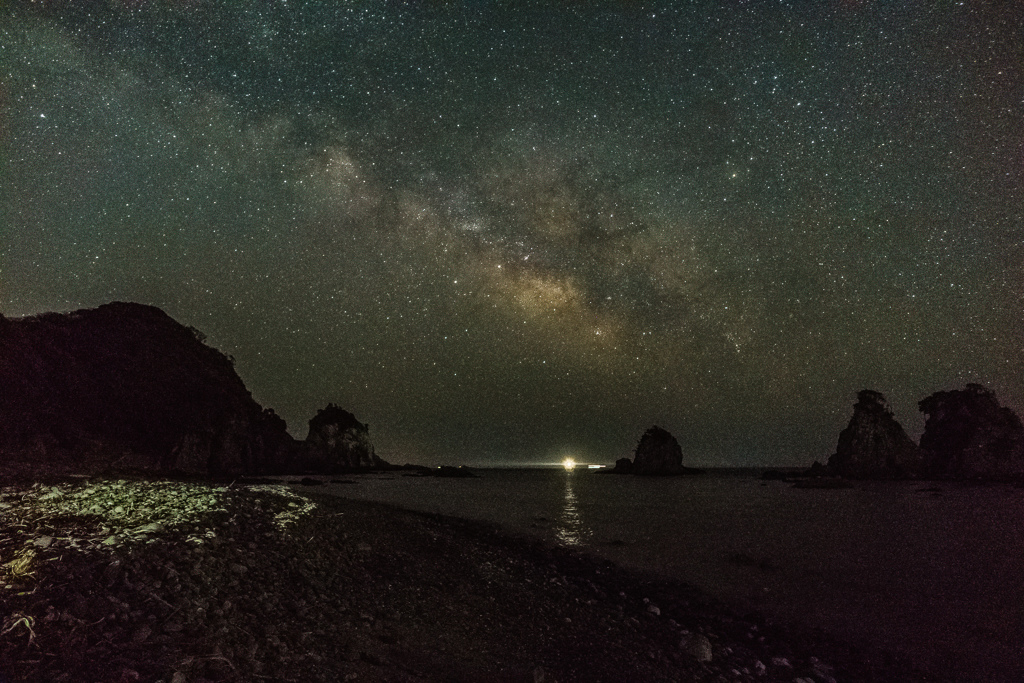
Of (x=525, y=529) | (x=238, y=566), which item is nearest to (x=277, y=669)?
(x=238, y=566)

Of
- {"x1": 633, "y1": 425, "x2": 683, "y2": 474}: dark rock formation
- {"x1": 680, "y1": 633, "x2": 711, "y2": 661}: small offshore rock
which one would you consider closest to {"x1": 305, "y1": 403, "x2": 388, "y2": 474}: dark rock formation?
{"x1": 633, "y1": 425, "x2": 683, "y2": 474}: dark rock formation

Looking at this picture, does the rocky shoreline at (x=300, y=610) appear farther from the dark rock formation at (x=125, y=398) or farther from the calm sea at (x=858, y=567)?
the dark rock formation at (x=125, y=398)

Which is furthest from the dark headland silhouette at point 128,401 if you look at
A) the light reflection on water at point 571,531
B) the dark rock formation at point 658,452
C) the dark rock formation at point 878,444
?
the dark rock formation at point 878,444

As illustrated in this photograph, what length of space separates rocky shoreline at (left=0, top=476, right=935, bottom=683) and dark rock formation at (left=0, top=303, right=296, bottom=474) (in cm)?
3771

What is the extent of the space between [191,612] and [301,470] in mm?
88248

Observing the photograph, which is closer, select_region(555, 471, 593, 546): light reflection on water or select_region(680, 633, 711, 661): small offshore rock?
→ select_region(680, 633, 711, 661): small offshore rock

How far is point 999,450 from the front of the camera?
297 ft

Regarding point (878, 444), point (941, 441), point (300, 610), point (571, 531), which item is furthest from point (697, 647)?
point (941, 441)

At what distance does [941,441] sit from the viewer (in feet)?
323

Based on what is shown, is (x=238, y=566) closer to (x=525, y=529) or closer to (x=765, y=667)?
(x=765, y=667)

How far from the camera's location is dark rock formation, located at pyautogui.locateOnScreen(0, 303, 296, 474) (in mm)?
43375

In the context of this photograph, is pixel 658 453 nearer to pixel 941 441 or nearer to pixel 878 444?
pixel 878 444

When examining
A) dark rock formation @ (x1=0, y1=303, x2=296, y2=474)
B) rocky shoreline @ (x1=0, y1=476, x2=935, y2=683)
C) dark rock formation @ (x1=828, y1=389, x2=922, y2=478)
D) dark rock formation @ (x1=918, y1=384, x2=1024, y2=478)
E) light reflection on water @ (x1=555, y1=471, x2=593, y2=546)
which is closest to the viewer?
rocky shoreline @ (x1=0, y1=476, x2=935, y2=683)

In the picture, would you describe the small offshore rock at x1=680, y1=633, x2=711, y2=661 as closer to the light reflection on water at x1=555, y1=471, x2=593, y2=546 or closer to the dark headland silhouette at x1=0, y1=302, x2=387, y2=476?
the light reflection on water at x1=555, y1=471, x2=593, y2=546
